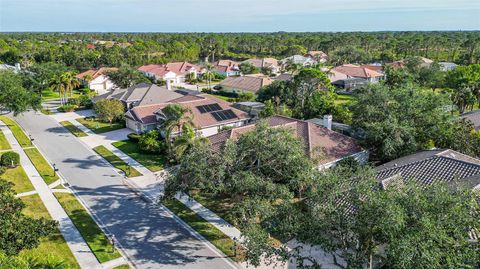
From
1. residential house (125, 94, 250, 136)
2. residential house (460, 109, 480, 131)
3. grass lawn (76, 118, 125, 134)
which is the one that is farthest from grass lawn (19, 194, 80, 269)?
residential house (460, 109, 480, 131)

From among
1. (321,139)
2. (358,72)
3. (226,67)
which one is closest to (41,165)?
(321,139)

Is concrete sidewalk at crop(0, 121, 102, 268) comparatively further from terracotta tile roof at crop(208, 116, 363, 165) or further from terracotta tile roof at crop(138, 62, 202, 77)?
terracotta tile roof at crop(138, 62, 202, 77)

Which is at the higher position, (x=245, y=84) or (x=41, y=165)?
(x=245, y=84)

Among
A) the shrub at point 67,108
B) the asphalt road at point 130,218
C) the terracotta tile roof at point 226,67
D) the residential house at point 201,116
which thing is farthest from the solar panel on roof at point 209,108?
the terracotta tile roof at point 226,67

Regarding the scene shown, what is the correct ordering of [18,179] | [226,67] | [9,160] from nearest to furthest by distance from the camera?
[18,179]
[9,160]
[226,67]

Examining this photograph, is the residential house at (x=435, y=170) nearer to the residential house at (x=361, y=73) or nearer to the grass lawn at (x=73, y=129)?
the grass lawn at (x=73, y=129)

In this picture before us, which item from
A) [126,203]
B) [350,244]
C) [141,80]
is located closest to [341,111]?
[126,203]

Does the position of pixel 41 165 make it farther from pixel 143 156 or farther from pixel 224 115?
pixel 224 115
